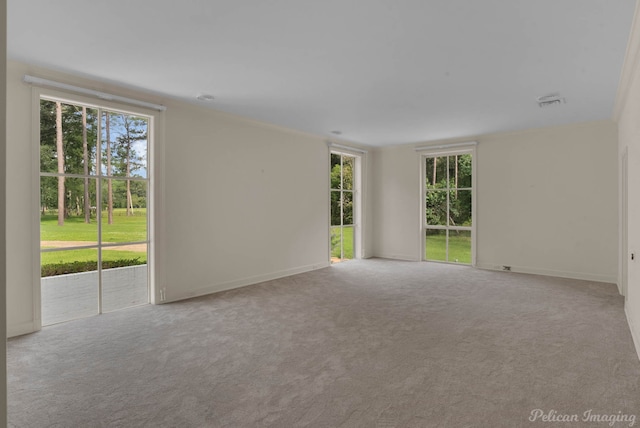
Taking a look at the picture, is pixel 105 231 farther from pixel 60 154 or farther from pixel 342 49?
pixel 342 49

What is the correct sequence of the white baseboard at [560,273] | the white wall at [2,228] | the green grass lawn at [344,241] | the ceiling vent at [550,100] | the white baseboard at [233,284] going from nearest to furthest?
the white wall at [2,228] < the ceiling vent at [550,100] < the white baseboard at [233,284] < the white baseboard at [560,273] < the green grass lawn at [344,241]

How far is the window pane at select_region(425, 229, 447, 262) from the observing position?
7492 millimetres

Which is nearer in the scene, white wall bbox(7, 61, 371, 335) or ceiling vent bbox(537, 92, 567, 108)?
white wall bbox(7, 61, 371, 335)

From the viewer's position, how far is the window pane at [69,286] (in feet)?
14.4

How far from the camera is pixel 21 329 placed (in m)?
3.42

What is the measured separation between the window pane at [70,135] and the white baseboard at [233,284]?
1.81 m

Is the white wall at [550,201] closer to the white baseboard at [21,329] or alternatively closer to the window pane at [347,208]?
the window pane at [347,208]

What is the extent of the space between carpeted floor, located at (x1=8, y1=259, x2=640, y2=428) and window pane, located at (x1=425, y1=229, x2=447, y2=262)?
9.11 feet

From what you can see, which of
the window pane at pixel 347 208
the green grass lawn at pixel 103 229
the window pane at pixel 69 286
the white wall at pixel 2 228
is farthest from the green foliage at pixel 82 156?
the window pane at pixel 347 208

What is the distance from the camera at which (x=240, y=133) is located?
17.9 feet

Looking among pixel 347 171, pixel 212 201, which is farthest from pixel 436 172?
pixel 212 201

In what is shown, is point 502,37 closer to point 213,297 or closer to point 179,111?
point 179,111

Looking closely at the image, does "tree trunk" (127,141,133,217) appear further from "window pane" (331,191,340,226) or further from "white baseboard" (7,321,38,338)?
"window pane" (331,191,340,226)

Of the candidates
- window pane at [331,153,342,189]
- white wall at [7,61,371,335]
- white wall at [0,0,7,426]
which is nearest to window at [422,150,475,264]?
window pane at [331,153,342,189]
